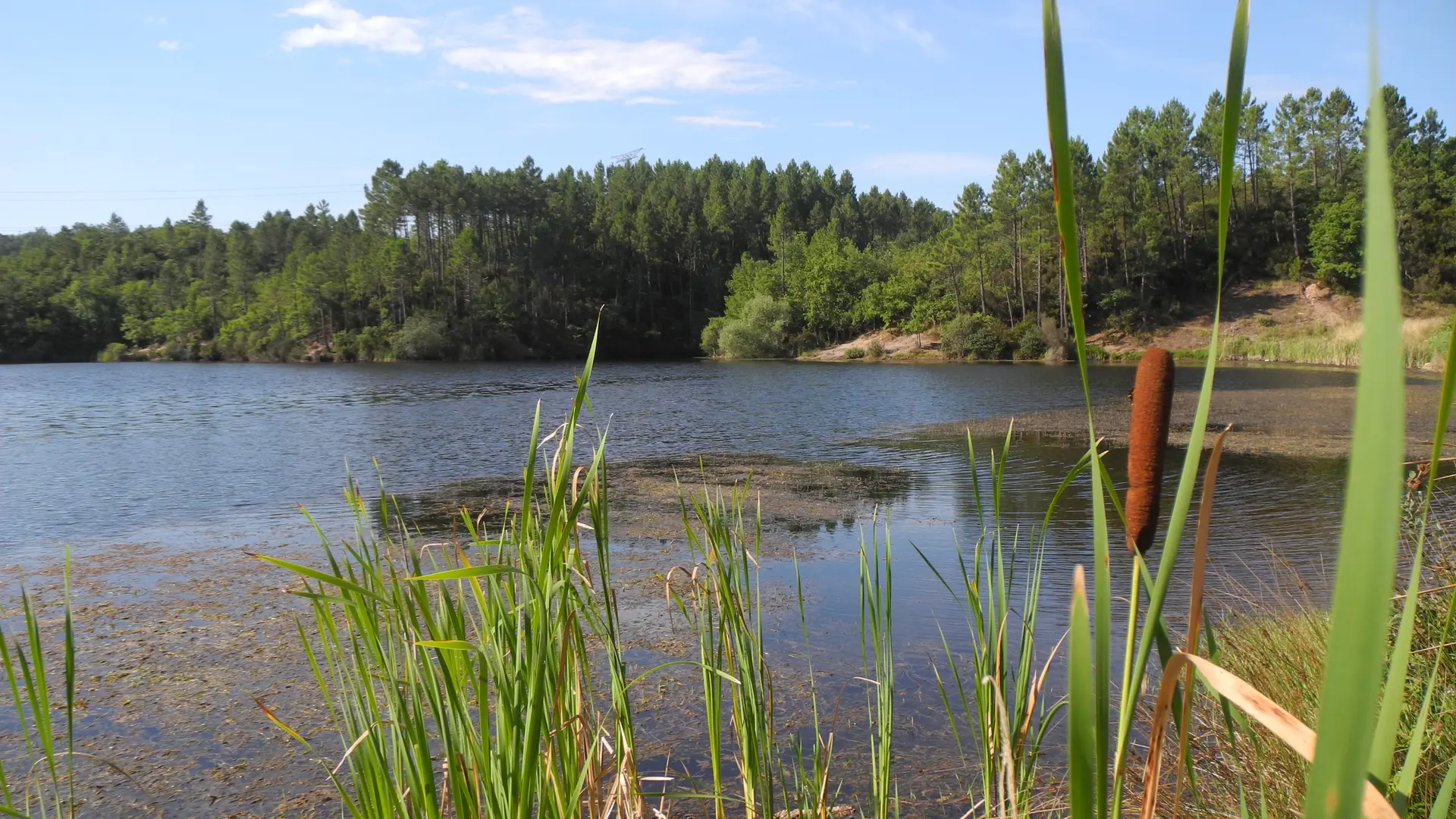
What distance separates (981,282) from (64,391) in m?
48.0

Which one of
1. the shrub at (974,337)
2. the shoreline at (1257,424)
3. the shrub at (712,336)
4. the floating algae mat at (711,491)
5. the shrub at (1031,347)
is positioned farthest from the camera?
the shrub at (712,336)

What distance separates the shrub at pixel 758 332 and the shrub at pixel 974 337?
1259 cm

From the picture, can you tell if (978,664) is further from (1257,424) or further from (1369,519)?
(1257,424)

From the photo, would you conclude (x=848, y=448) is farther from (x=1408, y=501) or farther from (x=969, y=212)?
(x=969, y=212)

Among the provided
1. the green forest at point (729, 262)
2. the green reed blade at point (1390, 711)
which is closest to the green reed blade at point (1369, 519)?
the green reed blade at point (1390, 711)

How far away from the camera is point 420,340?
6356 cm

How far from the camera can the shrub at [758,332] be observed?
64500 millimetres

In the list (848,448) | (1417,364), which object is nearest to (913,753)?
(848,448)

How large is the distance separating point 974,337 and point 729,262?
35.8m

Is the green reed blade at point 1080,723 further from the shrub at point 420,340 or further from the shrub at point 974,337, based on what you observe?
the shrub at point 420,340

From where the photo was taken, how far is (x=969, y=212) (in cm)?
6016

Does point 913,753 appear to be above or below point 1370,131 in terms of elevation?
below

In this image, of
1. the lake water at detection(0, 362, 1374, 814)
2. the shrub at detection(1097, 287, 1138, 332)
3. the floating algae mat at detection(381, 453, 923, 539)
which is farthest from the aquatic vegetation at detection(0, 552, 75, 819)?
the shrub at detection(1097, 287, 1138, 332)

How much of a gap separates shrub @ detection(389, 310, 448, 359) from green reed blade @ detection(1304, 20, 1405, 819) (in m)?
66.7
